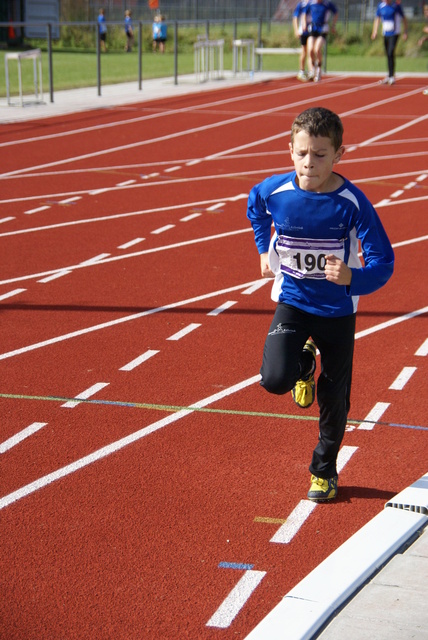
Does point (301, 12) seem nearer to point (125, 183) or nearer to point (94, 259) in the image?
point (125, 183)

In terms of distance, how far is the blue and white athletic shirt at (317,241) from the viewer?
439 centimetres

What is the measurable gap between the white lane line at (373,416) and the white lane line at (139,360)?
1614 mm

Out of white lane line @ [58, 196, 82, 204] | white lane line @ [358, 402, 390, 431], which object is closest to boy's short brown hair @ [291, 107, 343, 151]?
white lane line @ [358, 402, 390, 431]

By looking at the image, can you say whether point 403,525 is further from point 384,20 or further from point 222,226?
point 384,20

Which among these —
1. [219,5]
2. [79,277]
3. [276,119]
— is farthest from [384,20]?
[219,5]

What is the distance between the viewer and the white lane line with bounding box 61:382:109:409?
6020mm

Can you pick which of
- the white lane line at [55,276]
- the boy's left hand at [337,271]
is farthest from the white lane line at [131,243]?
the boy's left hand at [337,271]

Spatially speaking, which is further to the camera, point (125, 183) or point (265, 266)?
point (125, 183)

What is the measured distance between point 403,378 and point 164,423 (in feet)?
5.53

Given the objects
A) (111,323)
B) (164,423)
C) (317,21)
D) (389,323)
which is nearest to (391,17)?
(317,21)

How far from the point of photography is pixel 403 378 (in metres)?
6.54

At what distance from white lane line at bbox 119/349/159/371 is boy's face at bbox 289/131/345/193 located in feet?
8.41

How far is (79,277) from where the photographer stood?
9055 mm

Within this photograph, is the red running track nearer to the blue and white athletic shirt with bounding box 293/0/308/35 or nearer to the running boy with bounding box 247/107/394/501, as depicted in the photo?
the running boy with bounding box 247/107/394/501
